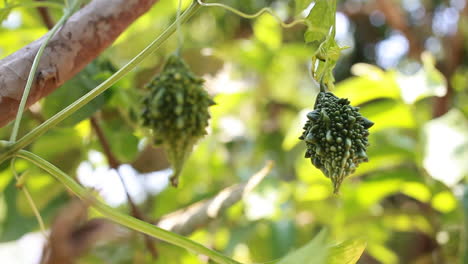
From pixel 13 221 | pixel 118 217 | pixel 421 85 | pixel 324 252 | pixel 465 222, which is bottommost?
pixel 324 252

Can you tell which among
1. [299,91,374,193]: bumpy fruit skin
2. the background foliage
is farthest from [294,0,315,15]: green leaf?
[299,91,374,193]: bumpy fruit skin

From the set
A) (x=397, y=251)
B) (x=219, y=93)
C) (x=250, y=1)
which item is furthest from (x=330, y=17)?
(x=397, y=251)

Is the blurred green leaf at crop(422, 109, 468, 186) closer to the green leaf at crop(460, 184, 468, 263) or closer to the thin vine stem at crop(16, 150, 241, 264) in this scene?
the green leaf at crop(460, 184, 468, 263)

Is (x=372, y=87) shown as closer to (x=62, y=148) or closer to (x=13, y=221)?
(x=62, y=148)

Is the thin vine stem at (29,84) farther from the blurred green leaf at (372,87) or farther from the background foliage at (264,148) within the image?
the blurred green leaf at (372,87)

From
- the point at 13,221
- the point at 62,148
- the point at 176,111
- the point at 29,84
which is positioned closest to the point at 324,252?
the point at 176,111

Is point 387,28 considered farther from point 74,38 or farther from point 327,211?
point 74,38
